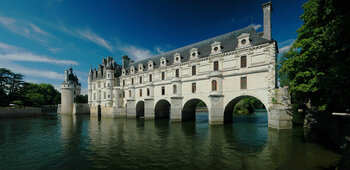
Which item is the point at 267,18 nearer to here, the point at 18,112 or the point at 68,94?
the point at 68,94

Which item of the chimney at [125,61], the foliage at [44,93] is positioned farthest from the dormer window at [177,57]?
the foliage at [44,93]

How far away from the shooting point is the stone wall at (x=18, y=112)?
36263 mm

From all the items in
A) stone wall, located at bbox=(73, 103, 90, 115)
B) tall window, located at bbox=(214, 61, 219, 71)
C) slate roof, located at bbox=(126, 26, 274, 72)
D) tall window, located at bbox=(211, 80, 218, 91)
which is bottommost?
stone wall, located at bbox=(73, 103, 90, 115)

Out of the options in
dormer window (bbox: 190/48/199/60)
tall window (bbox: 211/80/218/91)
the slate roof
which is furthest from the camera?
dormer window (bbox: 190/48/199/60)

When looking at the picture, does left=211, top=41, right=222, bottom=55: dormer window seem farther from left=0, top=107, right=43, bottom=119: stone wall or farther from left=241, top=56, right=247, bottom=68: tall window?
left=0, top=107, right=43, bottom=119: stone wall

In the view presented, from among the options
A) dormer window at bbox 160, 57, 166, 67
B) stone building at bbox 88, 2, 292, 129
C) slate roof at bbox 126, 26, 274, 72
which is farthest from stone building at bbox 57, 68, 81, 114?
dormer window at bbox 160, 57, 166, 67

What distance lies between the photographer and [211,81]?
72.3 feet

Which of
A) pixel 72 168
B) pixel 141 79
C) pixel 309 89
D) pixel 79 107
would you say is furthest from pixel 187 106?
pixel 79 107

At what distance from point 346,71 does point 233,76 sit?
14613 millimetres

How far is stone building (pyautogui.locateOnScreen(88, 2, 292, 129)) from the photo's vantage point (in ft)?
59.5

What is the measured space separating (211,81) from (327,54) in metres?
13.7

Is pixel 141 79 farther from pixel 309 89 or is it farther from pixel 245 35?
pixel 309 89

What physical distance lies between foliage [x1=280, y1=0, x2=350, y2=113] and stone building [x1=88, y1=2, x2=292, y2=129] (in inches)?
181

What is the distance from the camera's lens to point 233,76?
68.0 ft
